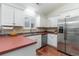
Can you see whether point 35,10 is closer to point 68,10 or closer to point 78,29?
point 68,10

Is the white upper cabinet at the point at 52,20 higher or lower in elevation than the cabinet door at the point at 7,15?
lower

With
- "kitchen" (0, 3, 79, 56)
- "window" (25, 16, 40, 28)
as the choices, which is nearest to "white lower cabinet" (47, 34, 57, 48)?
"kitchen" (0, 3, 79, 56)

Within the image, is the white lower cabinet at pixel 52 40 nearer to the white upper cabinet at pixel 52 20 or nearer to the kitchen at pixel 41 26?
the kitchen at pixel 41 26

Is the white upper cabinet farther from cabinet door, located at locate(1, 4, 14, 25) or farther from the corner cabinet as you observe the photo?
cabinet door, located at locate(1, 4, 14, 25)

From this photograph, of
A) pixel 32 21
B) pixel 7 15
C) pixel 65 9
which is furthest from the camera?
pixel 7 15

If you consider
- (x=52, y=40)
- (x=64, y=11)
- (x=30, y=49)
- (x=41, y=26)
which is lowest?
(x=30, y=49)

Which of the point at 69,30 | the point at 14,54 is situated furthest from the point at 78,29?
the point at 14,54

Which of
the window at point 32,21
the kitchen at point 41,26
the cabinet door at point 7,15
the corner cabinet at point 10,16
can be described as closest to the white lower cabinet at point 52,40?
the kitchen at point 41,26

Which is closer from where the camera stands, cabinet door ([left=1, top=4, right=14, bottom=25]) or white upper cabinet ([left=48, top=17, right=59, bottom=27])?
white upper cabinet ([left=48, top=17, right=59, bottom=27])

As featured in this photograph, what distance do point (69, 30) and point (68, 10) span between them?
0.62 metres

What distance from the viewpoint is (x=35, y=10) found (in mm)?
1229

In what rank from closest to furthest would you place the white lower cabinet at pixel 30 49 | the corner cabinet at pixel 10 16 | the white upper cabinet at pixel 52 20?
1. the white lower cabinet at pixel 30 49
2. the white upper cabinet at pixel 52 20
3. the corner cabinet at pixel 10 16

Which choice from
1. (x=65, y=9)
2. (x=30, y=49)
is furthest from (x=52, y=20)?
(x=30, y=49)

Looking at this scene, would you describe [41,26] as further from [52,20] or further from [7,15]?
[7,15]
